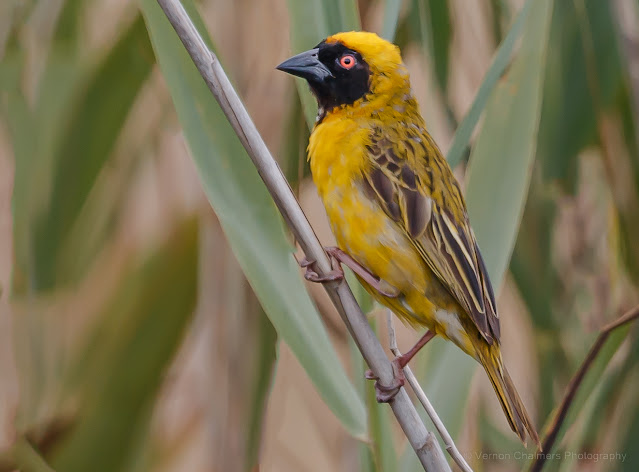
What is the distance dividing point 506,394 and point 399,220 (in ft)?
0.81

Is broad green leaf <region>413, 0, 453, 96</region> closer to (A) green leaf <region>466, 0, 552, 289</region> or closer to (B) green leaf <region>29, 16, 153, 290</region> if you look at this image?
(A) green leaf <region>466, 0, 552, 289</region>

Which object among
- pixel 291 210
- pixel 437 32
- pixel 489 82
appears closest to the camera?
pixel 291 210

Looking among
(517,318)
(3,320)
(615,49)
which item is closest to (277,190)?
(3,320)

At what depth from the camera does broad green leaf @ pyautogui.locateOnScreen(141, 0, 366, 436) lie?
0.87m

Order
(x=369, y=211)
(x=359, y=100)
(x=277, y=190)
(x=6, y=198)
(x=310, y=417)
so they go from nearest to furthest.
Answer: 1. (x=277, y=190)
2. (x=369, y=211)
3. (x=359, y=100)
4. (x=6, y=198)
5. (x=310, y=417)

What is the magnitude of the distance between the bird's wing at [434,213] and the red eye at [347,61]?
109 millimetres

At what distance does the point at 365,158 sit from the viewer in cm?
101

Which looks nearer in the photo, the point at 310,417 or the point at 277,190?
the point at 277,190

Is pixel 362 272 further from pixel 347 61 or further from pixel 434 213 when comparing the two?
pixel 347 61

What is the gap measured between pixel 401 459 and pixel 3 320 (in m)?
0.60

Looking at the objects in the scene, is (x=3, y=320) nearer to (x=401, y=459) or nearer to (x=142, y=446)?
(x=142, y=446)

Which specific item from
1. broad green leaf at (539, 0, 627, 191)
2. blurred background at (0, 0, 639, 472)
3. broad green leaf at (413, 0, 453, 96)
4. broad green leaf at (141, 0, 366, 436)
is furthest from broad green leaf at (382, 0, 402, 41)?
broad green leaf at (539, 0, 627, 191)

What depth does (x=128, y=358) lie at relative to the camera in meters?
0.96

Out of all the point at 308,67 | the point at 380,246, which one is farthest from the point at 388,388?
the point at 308,67
